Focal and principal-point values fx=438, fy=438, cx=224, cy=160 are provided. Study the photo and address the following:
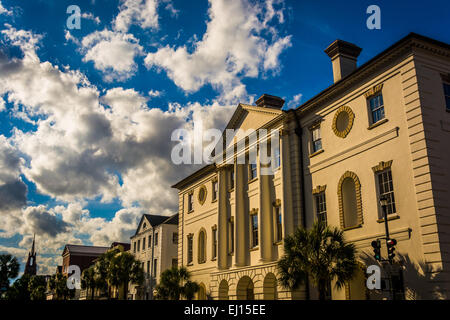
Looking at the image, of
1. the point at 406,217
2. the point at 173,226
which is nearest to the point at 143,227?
the point at 173,226

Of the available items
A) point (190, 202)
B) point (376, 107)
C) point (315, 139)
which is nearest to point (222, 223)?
point (190, 202)

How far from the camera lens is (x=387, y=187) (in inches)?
Answer: 854

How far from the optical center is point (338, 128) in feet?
84.3

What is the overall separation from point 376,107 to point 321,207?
6844 millimetres

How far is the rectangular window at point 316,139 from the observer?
27234 mm

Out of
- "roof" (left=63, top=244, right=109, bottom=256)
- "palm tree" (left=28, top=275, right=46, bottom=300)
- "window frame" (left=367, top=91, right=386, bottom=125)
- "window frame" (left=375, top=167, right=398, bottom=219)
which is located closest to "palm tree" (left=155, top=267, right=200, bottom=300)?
"window frame" (left=375, top=167, right=398, bottom=219)

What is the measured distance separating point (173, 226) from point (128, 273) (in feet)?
30.3

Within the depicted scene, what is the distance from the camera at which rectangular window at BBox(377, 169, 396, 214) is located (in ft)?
69.8

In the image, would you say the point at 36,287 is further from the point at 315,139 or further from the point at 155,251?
the point at 315,139

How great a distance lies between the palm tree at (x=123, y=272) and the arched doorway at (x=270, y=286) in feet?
89.1

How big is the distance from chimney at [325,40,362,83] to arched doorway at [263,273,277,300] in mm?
13654

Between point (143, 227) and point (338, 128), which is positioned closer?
point (338, 128)
